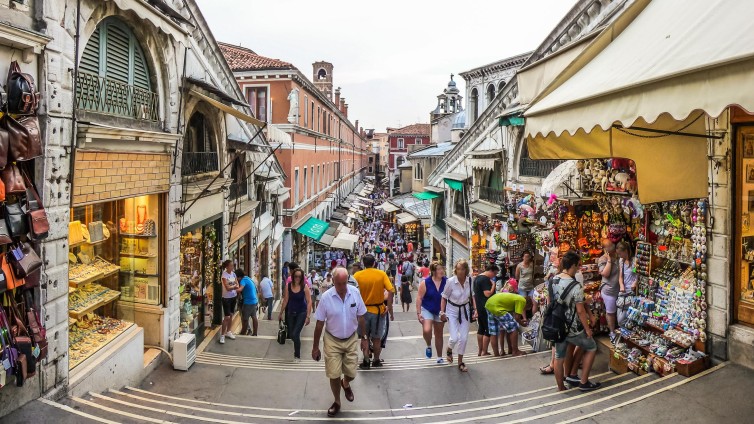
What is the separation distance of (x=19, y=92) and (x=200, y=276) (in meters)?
6.21

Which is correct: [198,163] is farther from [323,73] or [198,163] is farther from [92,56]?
[323,73]

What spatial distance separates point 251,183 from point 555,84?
1186cm

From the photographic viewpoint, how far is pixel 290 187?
23.0 m

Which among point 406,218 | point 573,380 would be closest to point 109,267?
point 573,380

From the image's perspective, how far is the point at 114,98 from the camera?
23.3 feet

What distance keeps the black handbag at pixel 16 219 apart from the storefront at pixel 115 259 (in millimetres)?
1064

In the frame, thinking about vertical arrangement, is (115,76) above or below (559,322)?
above

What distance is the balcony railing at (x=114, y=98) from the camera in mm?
6441

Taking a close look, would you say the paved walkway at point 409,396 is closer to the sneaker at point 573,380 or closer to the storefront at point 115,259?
the sneaker at point 573,380

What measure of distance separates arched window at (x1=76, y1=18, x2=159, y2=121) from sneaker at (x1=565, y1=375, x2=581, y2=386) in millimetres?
6163

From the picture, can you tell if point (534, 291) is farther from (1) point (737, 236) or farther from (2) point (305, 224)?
(2) point (305, 224)

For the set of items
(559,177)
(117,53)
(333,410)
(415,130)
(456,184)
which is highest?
(415,130)

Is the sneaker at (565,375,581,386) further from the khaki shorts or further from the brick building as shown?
the brick building

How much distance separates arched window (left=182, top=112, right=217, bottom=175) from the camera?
972cm
